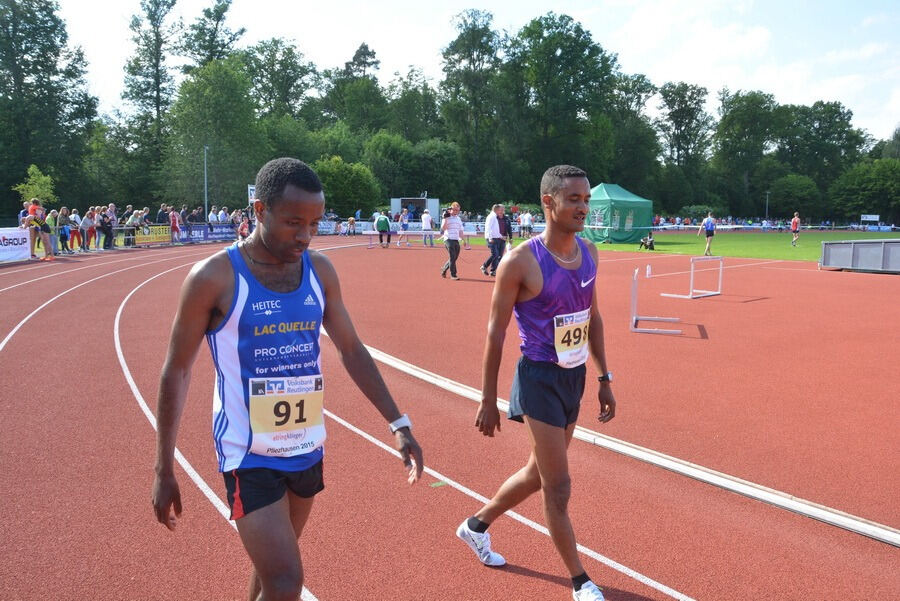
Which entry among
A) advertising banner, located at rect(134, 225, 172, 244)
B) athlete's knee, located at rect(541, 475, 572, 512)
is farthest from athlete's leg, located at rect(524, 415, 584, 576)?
advertising banner, located at rect(134, 225, 172, 244)

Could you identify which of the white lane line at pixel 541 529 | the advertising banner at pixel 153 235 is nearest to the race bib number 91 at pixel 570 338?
the white lane line at pixel 541 529

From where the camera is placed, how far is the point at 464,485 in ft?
16.6

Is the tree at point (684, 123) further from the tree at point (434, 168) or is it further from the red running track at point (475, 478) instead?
the red running track at point (475, 478)

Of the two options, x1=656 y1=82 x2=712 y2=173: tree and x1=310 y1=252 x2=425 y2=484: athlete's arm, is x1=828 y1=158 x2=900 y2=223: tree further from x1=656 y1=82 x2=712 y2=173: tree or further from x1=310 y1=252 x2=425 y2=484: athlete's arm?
x1=310 y1=252 x2=425 y2=484: athlete's arm

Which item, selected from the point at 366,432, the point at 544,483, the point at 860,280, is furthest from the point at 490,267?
the point at 544,483

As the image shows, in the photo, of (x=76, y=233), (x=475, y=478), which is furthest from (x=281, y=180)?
(x=76, y=233)

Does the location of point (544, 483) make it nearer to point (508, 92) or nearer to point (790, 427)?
point (790, 427)

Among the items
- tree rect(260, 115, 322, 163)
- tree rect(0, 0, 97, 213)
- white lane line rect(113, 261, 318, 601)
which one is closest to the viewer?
white lane line rect(113, 261, 318, 601)

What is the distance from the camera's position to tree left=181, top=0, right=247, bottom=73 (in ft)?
208

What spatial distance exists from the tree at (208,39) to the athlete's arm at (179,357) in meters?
67.8

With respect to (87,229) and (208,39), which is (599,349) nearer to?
(87,229)

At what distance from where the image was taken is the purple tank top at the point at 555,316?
3.42m

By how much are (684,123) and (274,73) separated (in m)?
57.2

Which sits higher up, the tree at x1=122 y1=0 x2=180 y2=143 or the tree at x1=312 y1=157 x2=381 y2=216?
the tree at x1=122 y1=0 x2=180 y2=143
